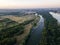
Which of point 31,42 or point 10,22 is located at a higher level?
point 10,22

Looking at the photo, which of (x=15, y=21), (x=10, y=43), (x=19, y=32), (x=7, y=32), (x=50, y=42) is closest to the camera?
(x=10, y=43)

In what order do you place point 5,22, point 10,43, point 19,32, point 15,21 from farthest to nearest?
1. point 15,21
2. point 5,22
3. point 19,32
4. point 10,43

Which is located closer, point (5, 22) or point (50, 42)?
point (50, 42)

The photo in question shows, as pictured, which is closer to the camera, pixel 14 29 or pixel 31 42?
pixel 31 42

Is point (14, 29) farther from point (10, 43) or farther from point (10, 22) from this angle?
point (10, 43)

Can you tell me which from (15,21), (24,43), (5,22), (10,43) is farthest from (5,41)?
(15,21)

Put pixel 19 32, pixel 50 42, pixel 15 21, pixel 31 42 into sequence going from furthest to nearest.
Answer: pixel 15 21
pixel 19 32
pixel 31 42
pixel 50 42

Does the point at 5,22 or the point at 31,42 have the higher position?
the point at 5,22

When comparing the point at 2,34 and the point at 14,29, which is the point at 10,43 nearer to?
the point at 2,34

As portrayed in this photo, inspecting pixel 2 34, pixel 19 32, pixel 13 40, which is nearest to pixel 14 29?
pixel 19 32
